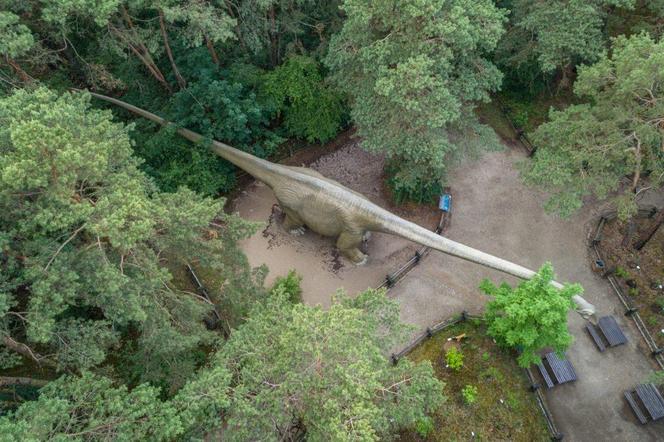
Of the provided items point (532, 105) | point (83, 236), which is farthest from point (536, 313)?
point (532, 105)

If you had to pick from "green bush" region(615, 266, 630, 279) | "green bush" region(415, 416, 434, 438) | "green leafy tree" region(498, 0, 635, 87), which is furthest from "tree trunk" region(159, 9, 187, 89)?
"green bush" region(615, 266, 630, 279)

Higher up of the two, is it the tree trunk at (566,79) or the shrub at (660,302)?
the tree trunk at (566,79)

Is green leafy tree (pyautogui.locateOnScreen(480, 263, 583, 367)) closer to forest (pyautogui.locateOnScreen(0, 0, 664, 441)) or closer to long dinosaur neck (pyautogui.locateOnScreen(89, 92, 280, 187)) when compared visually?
forest (pyautogui.locateOnScreen(0, 0, 664, 441))

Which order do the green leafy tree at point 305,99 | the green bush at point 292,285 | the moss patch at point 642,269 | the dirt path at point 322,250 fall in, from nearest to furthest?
1. the moss patch at point 642,269
2. the green bush at point 292,285
3. the dirt path at point 322,250
4. the green leafy tree at point 305,99

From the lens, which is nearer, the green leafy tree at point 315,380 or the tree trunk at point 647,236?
the green leafy tree at point 315,380

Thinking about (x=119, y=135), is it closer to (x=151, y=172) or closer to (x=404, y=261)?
(x=151, y=172)

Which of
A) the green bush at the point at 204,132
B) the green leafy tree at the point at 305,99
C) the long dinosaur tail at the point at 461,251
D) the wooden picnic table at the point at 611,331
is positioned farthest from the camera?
the green leafy tree at the point at 305,99

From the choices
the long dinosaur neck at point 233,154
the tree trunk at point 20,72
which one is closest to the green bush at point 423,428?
the long dinosaur neck at point 233,154

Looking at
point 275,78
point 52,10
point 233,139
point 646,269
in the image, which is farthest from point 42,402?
point 646,269

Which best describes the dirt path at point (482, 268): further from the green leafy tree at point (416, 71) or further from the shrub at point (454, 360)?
the green leafy tree at point (416, 71)
